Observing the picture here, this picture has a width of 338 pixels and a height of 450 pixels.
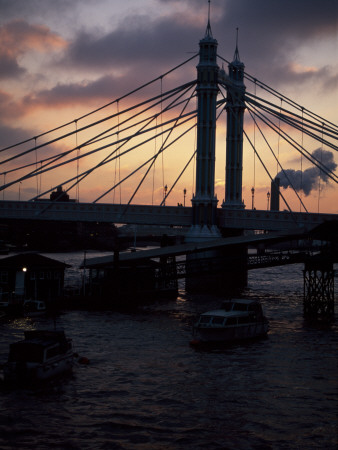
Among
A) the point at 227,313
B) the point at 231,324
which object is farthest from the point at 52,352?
the point at 227,313

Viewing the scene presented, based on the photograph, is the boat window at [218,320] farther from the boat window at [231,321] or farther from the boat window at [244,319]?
the boat window at [244,319]

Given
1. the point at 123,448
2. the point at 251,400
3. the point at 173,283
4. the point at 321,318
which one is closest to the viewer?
the point at 123,448

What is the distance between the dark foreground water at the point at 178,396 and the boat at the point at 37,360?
29.8 inches

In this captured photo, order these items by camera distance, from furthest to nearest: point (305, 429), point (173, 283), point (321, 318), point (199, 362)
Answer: point (173, 283) → point (321, 318) → point (199, 362) → point (305, 429)

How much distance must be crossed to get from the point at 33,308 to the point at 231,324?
64.5 ft

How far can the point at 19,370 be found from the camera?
3322cm

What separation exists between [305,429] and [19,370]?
49.5ft

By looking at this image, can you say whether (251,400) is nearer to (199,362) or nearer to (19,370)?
(199,362)

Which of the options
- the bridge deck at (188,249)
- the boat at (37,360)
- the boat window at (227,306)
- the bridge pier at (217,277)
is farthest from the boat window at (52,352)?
the bridge pier at (217,277)

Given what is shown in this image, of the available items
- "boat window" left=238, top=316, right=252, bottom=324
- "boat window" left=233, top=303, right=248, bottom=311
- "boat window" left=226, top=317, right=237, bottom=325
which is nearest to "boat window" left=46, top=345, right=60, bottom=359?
"boat window" left=226, top=317, right=237, bottom=325

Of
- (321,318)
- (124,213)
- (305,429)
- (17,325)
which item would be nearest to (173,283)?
(124,213)

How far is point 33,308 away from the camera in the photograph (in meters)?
55.7

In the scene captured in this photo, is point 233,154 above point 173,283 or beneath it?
above

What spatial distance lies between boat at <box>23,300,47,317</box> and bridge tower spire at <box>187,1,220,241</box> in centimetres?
2845
